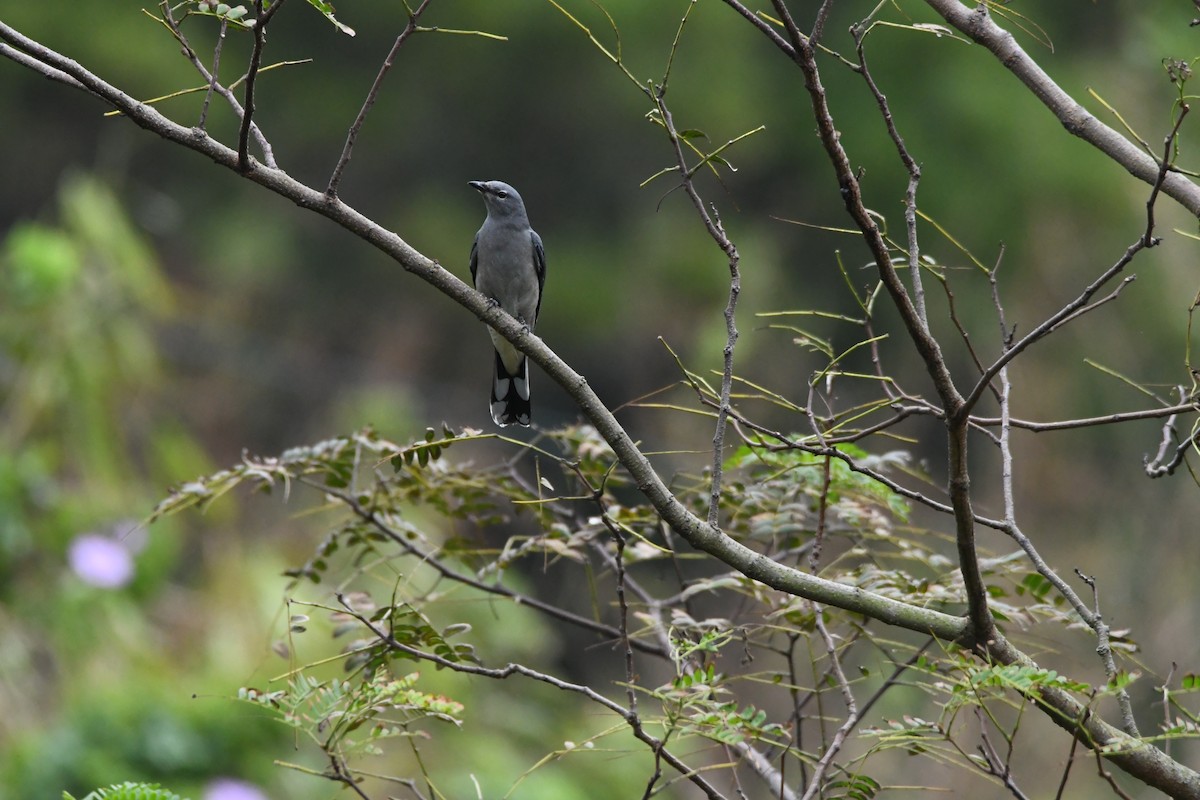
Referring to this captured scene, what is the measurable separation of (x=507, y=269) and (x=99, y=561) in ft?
7.12

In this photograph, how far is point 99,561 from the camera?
5.16 meters

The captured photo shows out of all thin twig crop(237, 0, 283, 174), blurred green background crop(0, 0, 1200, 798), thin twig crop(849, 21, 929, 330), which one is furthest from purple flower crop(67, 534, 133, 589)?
thin twig crop(849, 21, 929, 330)

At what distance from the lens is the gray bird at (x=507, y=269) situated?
4.52 m

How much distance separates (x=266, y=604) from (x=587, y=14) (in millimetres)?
7605

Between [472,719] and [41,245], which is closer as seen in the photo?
[41,245]

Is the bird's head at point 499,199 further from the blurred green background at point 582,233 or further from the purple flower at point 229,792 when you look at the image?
the blurred green background at point 582,233

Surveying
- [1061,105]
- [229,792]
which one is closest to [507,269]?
[229,792]

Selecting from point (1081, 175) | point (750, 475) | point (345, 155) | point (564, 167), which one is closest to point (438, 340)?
point (564, 167)

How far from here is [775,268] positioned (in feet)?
42.3

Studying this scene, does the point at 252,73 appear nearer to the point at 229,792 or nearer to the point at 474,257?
the point at 229,792

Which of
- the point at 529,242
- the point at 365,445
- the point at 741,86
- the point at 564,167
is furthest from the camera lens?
the point at 564,167

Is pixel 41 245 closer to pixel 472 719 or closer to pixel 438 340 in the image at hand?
pixel 472 719

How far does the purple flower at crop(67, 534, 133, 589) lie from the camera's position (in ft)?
16.8

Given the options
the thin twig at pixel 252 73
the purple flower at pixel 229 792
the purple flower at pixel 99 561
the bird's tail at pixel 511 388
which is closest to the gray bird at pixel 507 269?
the bird's tail at pixel 511 388
